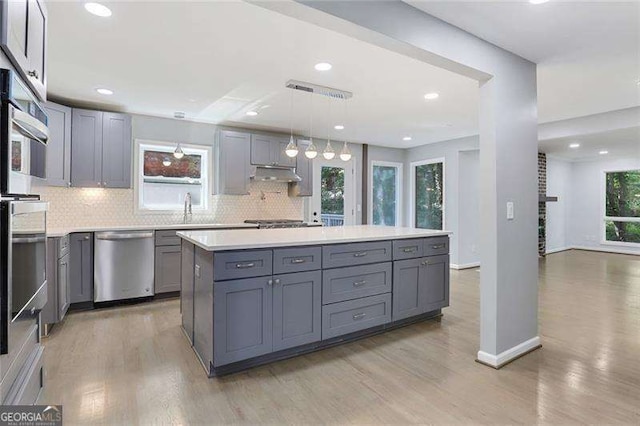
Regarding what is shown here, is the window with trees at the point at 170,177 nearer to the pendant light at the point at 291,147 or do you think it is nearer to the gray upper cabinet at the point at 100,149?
the gray upper cabinet at the point at 100,149

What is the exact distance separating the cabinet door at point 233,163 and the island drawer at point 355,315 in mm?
2950

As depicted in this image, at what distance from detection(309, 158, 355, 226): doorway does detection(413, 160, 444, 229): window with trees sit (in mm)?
1531

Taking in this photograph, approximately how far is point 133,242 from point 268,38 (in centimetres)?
302

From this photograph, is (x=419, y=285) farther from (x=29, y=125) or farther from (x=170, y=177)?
(x=170, y=177)

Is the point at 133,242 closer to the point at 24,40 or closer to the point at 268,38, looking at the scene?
the point at 268,38

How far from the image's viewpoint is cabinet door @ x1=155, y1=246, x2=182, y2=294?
14.8 feet

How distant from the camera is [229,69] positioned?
130 inches

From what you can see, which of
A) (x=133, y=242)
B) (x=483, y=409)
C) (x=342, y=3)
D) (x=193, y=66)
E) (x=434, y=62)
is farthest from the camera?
(x=133, y=242)

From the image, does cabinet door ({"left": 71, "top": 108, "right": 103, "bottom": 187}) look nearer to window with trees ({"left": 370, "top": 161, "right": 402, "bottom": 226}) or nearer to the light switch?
the light switch

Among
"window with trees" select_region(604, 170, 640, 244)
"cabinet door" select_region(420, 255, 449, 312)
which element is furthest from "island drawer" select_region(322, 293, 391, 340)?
"window with trees" select_region(604, 170, 640, 244)

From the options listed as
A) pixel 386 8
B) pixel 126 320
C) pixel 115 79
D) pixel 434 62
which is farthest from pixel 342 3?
pixel 126 320

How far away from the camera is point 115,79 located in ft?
11.7

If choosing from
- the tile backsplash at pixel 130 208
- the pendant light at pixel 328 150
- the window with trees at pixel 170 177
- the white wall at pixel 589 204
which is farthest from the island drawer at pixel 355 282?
the white wall at pixel 589 204

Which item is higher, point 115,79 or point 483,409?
point 115,79
